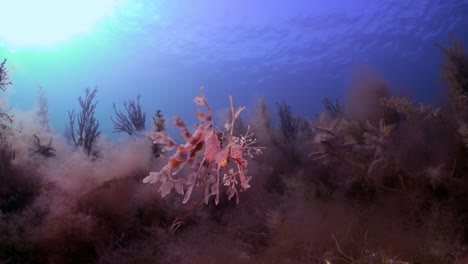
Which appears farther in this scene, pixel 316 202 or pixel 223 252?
pixel 316 202

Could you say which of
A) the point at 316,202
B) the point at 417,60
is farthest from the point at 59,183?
the point at 417,60

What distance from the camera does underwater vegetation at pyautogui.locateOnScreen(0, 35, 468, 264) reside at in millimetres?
4414

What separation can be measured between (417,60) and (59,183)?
4590 cm

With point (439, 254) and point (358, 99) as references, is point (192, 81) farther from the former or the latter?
point (439, 254)

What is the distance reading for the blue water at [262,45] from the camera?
26312mm

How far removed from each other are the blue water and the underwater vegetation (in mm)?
3523

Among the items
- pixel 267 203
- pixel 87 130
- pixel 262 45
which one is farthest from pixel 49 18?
pixel 267 203

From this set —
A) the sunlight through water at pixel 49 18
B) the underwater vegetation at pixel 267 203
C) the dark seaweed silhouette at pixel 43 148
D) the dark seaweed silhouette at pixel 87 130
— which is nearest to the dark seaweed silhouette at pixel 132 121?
the dark seaweed silhouette at pixel 87 130

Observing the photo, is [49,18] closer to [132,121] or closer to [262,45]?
[262,45]

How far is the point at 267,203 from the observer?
6.20 meters

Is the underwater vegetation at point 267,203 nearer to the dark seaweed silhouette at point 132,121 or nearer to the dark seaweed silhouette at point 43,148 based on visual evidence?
the dark seaweed silhouette at point 43,148

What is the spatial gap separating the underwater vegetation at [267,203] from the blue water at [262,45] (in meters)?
3.52

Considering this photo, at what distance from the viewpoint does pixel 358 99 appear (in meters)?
8.34

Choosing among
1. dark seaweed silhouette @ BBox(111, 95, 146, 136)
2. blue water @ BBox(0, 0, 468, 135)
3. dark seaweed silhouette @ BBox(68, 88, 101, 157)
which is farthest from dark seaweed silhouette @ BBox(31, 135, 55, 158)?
blue water @ BBox(0, 0, 468, 135)
